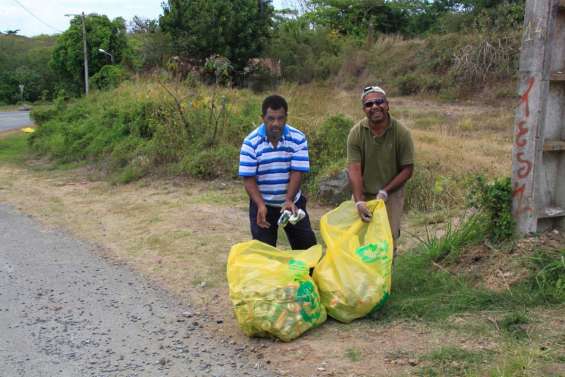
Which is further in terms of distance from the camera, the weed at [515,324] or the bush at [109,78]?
the bush at [109,78]

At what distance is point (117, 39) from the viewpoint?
117 ft

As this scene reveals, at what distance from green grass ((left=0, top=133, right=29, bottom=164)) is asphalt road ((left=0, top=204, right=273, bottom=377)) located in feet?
31.6

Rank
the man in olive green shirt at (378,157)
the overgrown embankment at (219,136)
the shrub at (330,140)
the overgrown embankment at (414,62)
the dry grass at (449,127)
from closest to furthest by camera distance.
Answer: the man in olive green shirt at (378,157), the overgrown embankment at (219,136), the dry grass at (449,127), the shrub at (330,140), the overgrown embankment at (414,62)

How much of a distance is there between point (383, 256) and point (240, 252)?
98 centimetres

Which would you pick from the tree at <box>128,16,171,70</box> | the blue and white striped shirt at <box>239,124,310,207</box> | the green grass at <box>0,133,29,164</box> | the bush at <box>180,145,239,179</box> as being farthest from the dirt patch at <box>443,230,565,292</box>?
the tree at <box>128,16,171,70</box>

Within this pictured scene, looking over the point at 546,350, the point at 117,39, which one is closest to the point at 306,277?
the point at 546,350

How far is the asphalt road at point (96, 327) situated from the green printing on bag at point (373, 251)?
3.30 ft

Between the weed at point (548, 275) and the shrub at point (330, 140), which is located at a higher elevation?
the shrub at point (330, 140)

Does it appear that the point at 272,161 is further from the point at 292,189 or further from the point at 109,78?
the point at 109,78

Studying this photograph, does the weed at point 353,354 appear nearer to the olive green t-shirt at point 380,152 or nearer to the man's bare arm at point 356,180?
the man's bare arm at point 356,180

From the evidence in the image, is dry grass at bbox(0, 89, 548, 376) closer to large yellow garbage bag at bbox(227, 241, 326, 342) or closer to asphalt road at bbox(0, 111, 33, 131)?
large yellow garbage bag at bbox(227, 241, 326, 342)

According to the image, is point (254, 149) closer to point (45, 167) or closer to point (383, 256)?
point (383, 256)

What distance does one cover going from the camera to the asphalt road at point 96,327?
3.87 meters

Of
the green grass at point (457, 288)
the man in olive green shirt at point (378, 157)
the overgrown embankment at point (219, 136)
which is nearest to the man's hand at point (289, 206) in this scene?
the man in olive green shirt at point (378, 157)
